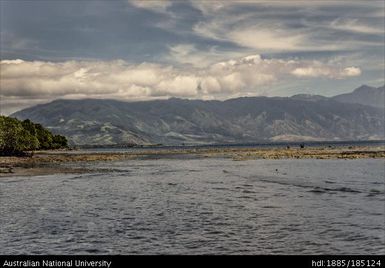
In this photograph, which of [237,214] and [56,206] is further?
[56,206]

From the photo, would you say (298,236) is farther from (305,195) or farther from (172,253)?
(305,195)

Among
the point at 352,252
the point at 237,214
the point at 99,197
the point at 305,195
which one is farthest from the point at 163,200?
the point at 352,252

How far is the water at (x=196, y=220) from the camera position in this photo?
105 feet

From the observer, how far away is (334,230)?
120 ft

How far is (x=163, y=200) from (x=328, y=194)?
75.7 feet

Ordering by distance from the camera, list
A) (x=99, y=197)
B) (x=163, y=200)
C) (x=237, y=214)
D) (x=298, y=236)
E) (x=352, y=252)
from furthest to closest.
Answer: (x=99, y=197)
(x=163, y=200)
(x=237, y=214)
(x=298, y=236)
(x=352, y=252)

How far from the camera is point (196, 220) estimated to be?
42438 mm

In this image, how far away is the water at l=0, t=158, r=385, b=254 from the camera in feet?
105

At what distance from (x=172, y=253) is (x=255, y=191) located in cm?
3826
